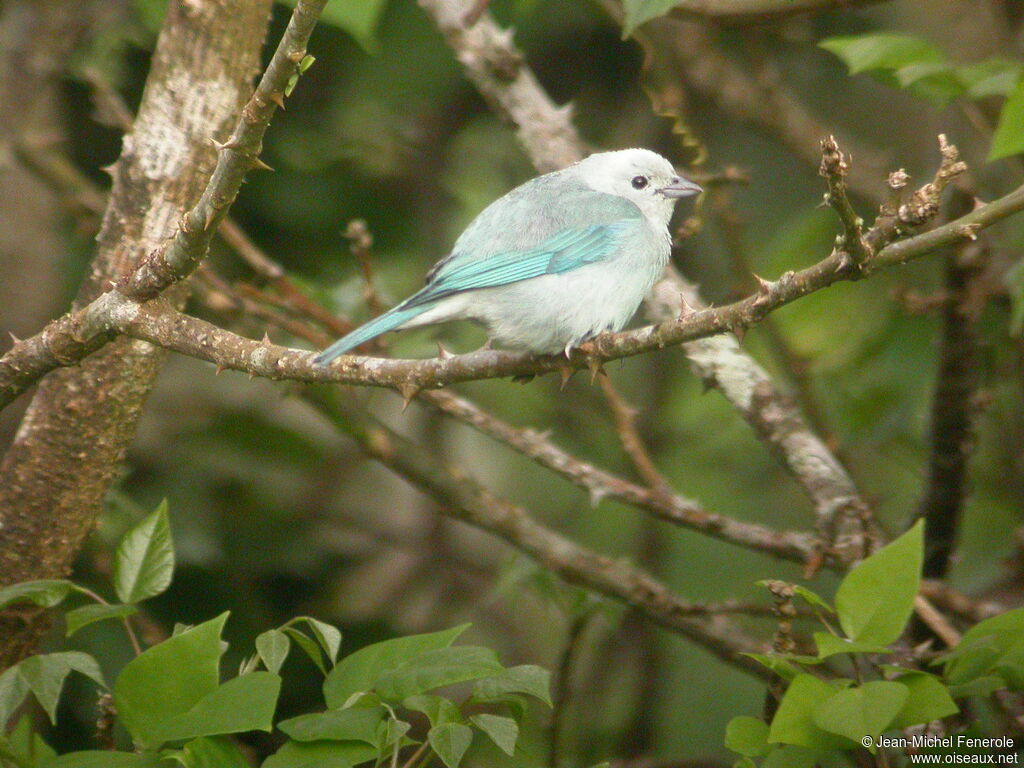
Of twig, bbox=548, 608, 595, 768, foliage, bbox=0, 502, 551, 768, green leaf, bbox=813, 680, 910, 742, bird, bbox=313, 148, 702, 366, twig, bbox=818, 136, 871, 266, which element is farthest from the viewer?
twig, bbox=548, 608, 595, 768

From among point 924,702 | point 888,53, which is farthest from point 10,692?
point 888,53

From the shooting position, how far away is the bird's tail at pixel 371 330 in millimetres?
2215

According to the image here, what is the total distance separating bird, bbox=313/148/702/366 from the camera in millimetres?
2740

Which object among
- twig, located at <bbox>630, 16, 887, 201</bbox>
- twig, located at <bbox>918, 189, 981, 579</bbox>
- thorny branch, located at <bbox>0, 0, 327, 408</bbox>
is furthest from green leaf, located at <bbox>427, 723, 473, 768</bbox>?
twig, located at <bbox>630, 16, 887, 201</bbox>

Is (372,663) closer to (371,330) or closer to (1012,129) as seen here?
(371,330)

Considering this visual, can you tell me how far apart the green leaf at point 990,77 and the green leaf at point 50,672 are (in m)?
2.34

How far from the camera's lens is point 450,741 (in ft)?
6.04

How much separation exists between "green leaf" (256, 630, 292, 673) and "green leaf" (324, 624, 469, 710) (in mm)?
135

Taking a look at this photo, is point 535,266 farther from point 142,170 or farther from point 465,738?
point 465,738

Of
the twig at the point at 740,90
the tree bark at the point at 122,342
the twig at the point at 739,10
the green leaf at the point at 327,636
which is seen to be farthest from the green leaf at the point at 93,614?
the twig at the point at 740,90

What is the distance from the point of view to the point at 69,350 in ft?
7.07

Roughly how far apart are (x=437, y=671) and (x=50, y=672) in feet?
2.32

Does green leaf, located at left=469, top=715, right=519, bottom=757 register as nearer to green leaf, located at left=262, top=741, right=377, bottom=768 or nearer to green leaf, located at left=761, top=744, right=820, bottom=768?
green leaf, located at left=262, top=741, right=377, bottom=768

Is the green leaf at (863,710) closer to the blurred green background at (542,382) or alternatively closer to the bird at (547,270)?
the bird at (547,270)
